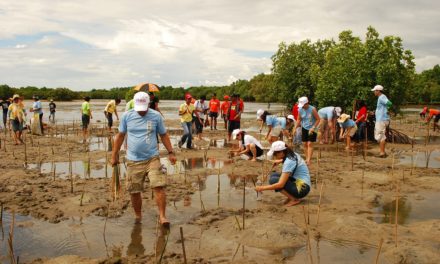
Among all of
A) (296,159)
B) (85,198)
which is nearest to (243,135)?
(296,159)

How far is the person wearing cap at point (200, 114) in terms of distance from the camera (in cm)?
1519

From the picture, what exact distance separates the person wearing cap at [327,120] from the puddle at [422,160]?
2.47 meters

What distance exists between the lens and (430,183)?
788cm

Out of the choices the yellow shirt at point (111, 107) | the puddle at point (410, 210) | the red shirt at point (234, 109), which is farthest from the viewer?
the yellow shirt at point (111, 107)

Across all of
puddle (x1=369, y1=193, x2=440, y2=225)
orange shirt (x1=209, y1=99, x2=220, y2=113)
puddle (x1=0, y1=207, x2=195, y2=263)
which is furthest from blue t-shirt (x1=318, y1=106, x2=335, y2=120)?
puddle (x1=0, y1=207, x2=195, y2=263)

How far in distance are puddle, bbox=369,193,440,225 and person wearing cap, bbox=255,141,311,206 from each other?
3.86 feet

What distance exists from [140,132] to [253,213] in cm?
224

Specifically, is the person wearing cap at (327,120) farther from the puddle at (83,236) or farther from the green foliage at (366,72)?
the puddle at (83,236)

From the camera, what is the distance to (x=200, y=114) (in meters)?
16.5

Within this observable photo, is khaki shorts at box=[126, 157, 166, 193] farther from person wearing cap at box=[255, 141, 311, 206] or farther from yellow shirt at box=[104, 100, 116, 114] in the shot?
yellow shirt at box=[104, 100, 116, 114]

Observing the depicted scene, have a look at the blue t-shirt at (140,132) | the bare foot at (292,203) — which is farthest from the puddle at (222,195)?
the blue t-shirt at (140,132)

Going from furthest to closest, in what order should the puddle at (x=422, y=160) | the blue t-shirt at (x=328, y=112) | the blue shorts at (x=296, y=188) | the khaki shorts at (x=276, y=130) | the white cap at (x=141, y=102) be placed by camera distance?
1. the blue t-shirt at (x=328, y=112)
2. the khaki shorts at (x=276, y=130)
3. the puddle at (x=422, y=160)
4. the blue shorts at (x=296, y=188)
5. the white cap at (x=141, y=102)

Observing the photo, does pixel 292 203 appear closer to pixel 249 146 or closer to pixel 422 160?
pixel 249 146

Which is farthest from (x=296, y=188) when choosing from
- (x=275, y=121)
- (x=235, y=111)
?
(x=235, y=111)
